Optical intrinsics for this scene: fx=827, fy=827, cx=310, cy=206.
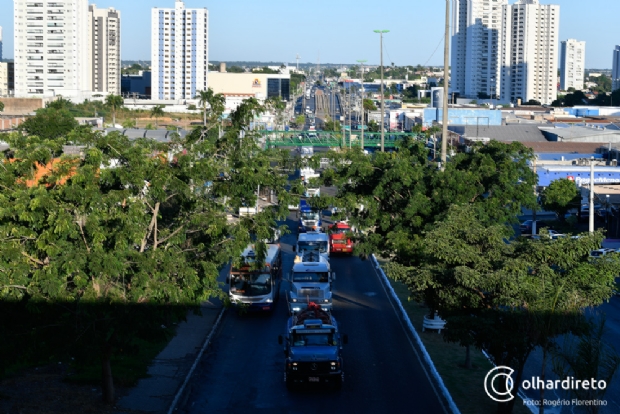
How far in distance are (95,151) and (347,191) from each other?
9.12 m

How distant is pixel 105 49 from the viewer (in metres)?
154

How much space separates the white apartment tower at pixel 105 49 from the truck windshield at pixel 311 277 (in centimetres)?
13213

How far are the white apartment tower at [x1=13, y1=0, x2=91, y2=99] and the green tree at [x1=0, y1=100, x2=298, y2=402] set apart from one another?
408 ft

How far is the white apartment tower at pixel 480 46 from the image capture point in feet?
589

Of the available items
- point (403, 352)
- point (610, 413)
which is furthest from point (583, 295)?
point (403, 352)

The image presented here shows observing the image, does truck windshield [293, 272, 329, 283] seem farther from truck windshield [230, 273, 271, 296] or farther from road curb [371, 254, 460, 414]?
road curb [371, 254, 460, 414]

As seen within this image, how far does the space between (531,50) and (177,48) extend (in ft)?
232

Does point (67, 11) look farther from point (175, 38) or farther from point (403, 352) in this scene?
point (403, 352)

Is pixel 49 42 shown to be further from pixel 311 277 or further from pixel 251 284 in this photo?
pixel 251 284

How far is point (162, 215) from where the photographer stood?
16000mm

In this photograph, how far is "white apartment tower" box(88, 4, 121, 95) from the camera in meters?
153

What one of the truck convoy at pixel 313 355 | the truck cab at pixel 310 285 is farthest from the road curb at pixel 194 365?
the truck cab at pixel 310 285

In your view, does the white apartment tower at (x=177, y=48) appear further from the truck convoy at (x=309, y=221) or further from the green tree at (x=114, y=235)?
the green tree at (x=114, y=235)

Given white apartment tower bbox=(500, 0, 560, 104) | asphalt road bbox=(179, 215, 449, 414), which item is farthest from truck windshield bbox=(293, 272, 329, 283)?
white apartment tower bbox=(500, 0, 560, 104)
